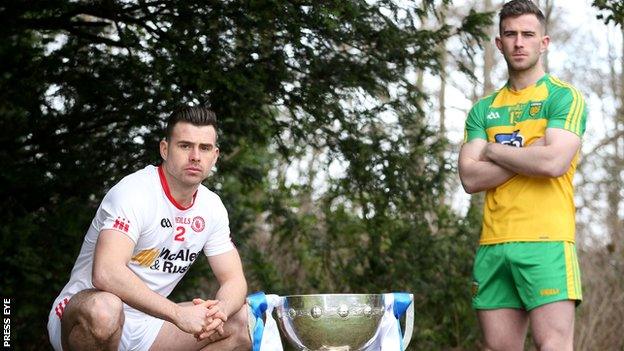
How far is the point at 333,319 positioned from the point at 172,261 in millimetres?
1119

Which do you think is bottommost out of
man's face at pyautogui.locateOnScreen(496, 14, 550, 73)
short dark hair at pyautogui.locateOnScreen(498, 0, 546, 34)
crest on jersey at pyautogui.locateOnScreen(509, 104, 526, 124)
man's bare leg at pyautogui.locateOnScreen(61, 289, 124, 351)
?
man's bare leg at pyautogui.locateOnScreen(61, 289, 124, 351)

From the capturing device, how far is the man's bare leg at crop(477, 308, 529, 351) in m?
3.59

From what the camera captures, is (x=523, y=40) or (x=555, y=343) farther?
(x=523, y=40)

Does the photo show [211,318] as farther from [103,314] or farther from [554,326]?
[554,326]

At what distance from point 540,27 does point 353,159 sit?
3.11 m

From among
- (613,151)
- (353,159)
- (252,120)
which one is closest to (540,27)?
(252,120)

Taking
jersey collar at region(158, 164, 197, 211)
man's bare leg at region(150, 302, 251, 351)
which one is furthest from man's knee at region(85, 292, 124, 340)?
jersey collar at region(158, 164, 197, 211)

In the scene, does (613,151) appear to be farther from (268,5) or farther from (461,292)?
(268,5)

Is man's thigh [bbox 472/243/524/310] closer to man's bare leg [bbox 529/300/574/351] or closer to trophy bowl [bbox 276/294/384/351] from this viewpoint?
man's bare leg [bbox 529/300/574/351]

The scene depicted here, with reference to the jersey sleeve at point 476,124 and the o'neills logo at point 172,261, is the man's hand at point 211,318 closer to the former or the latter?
the o'neills logo at point 172,261

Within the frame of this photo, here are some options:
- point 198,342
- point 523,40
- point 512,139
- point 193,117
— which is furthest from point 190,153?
point 523,40

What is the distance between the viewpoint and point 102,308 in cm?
377

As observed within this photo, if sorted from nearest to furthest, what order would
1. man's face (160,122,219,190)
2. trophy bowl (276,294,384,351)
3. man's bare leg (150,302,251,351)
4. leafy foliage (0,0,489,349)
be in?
trophy bowl (276,294,384,351) < man's face (160,122,219,190) < man's bare leg (150,302,251,351) < leafy foliage (0,0,489,349)

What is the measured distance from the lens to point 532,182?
11.9 ft
